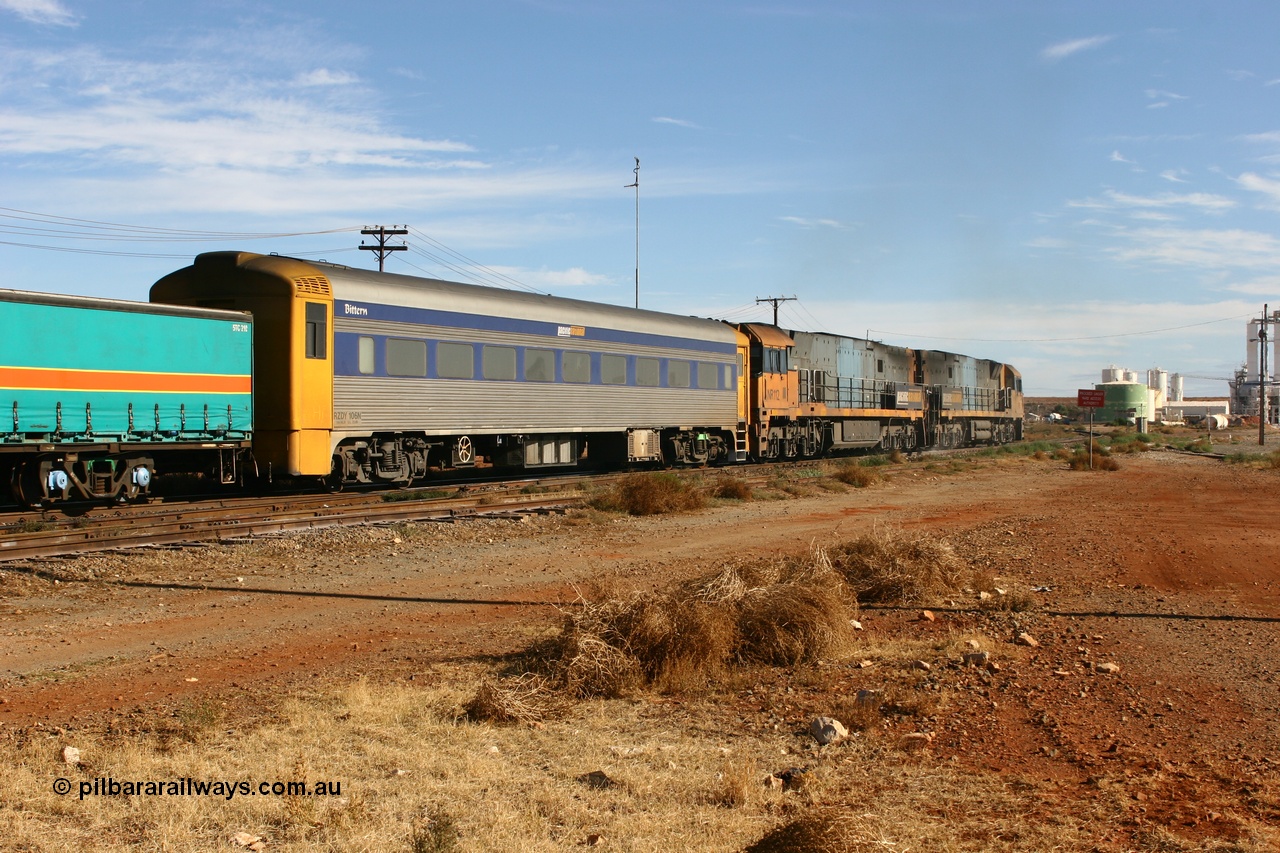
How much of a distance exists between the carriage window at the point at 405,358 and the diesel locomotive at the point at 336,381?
0.03 meters

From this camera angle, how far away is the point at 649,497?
18969 millimetres

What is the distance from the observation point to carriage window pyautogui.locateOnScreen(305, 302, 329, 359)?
1756cm

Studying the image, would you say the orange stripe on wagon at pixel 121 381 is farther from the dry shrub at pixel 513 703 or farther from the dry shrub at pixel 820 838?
the dry shrub at pixel 820 838

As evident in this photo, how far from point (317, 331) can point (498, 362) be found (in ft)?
15.0

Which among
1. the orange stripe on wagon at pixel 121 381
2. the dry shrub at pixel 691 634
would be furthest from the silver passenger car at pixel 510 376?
the dry shrub at pixel 691 634

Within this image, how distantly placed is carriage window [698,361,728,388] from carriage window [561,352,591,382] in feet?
16.8

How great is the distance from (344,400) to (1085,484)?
66.8 ft

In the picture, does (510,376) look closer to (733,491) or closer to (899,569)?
(733,491)

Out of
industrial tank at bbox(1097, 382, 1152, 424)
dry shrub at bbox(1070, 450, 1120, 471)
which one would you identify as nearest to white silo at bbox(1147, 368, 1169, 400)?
industrial tank at bbox(1097, 382, 1152, 424)

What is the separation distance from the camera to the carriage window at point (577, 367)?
2328cm

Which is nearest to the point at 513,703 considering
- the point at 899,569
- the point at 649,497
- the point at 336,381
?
the point at 899,569

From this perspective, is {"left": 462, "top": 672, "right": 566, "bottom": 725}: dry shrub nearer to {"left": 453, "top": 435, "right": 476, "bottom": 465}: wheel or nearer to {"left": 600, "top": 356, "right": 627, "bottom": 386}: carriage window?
{"left": 453, "top": 435, "right": 476, "bottom": 465}: wheel

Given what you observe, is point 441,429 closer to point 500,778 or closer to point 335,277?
point 335,277

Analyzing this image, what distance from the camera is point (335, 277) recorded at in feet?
59.8
